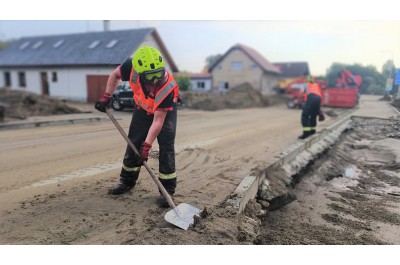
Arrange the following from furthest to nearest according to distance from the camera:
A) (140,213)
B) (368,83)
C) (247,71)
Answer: (247,71) < (368,83) < (140,213)

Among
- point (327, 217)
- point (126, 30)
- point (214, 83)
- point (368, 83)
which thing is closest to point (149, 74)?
point (126, 30)

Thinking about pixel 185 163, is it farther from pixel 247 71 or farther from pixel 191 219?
pixel 247 71

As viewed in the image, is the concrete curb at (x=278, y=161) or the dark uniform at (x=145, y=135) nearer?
the dark uniform at (x=145, y=135)

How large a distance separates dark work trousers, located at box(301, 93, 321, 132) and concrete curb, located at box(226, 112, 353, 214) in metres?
0.34

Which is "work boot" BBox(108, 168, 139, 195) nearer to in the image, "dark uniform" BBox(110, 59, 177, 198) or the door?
"dark uniform" BBox(110, 59, 177, 198)

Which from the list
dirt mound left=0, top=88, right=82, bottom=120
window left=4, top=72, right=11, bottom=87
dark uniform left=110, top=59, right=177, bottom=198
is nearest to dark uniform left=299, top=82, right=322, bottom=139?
dark uniform left=110, top=59, right=177, bottom=198

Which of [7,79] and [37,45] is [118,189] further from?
[7,79]

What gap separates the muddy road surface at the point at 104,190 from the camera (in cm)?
308

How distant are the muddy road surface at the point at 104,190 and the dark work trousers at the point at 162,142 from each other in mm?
189

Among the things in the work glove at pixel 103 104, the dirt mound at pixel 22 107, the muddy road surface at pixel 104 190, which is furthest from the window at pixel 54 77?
the dirt mound at pixel 22 107

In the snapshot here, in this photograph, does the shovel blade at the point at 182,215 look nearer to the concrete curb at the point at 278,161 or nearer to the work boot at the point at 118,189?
the concrete curb at the point at 278,161

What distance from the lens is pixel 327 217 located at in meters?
4.29

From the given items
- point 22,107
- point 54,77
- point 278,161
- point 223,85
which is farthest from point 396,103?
point 22,107

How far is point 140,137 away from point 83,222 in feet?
3.52
